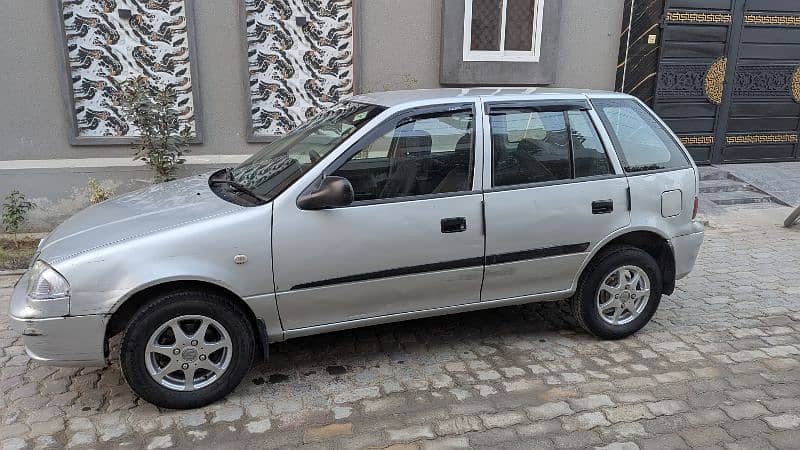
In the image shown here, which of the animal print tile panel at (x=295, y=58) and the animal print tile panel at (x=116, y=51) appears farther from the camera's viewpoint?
the animal print tile panel at (x=295, y=58)

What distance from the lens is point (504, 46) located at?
7848mm

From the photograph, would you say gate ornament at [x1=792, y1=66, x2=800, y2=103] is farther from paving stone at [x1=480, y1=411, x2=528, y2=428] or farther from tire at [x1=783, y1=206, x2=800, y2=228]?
paving stone at [x1=480, y1=411, x2=528, y2=428]

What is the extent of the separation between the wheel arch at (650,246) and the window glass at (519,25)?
448 cm

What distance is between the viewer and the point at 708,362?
387cm

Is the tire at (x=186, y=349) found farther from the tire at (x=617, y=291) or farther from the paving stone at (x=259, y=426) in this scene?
the tire at (x=617, y=291)

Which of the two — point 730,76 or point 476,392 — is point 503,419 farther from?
point 730,76

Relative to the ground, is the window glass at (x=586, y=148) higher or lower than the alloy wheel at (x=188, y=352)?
higher

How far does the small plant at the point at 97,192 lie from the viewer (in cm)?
625

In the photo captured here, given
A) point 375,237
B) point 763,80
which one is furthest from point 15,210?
point 763,80

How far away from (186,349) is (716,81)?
870cm

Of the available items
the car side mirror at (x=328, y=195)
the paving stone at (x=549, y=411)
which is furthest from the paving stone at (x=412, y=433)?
the car side mirror at (x=328, y=195)

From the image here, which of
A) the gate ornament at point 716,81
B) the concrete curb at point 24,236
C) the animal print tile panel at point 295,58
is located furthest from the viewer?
the gate ornament at point 716,81

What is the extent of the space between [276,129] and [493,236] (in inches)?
176

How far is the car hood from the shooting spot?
3127 mm
